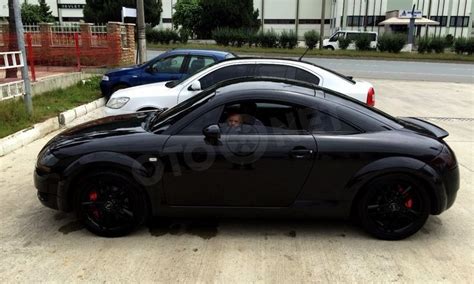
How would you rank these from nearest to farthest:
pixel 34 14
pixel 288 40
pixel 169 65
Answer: pixel 169 65 → pixel 288 40 → pixel 34 14

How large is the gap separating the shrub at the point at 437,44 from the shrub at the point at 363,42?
491 cm

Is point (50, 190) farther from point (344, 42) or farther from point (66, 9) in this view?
point (66, 9)

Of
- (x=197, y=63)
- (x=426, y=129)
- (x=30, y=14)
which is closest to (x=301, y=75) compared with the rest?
(x=426, y=129)

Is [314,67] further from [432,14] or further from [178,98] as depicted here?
[432,14]

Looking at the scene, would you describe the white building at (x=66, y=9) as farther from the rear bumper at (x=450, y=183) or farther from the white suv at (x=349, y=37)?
the rear bumper at (x=450, y=183)

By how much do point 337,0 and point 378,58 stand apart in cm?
3718

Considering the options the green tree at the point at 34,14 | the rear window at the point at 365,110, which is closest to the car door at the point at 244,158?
the rear window at the point at 365,110

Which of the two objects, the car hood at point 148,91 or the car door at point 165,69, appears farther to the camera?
the car door at point 165,69

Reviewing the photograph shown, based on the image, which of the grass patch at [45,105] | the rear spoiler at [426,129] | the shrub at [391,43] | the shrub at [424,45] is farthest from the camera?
the shrub at [424,45]

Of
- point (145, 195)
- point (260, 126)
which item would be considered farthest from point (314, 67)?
point (145, 195)

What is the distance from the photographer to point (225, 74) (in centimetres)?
712

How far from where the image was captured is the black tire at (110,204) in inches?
155

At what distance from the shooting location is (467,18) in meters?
59.9

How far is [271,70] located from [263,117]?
3.07 meters
